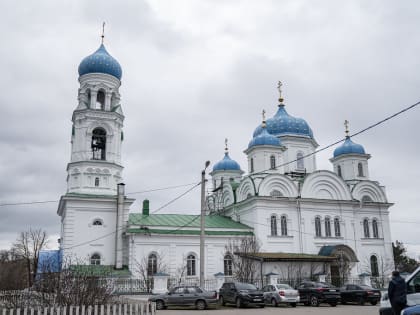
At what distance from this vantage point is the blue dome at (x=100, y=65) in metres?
32.7

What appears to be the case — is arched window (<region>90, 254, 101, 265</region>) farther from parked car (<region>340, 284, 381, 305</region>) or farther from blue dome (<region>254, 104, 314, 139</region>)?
blue dome (<region>254, 104, 314, 139</region>)

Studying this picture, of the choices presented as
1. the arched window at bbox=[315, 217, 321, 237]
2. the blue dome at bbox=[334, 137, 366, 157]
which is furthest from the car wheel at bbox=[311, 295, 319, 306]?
the blue dome at bbox=[334, 137, 366, 157]

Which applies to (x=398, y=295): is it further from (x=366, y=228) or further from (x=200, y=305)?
(x=366, y=228)

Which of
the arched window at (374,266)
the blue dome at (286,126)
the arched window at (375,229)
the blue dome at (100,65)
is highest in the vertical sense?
the blue dome at (100,65)

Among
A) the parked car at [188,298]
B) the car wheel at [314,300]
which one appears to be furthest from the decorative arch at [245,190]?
the parked car at [188,298]

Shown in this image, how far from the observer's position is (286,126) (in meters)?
41.9

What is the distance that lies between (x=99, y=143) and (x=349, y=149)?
73.3 ft

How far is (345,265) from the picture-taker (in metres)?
33.0

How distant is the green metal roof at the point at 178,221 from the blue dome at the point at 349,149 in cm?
1239

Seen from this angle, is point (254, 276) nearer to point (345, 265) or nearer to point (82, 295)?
point (345, 265)

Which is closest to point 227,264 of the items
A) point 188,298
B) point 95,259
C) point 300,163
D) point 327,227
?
point 327,227

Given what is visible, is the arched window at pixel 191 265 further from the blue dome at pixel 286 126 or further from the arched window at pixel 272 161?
the blue dome at pixel 286 126

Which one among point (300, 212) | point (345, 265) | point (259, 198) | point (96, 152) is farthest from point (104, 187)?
point (345, 265)

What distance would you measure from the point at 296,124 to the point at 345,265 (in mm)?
14387
